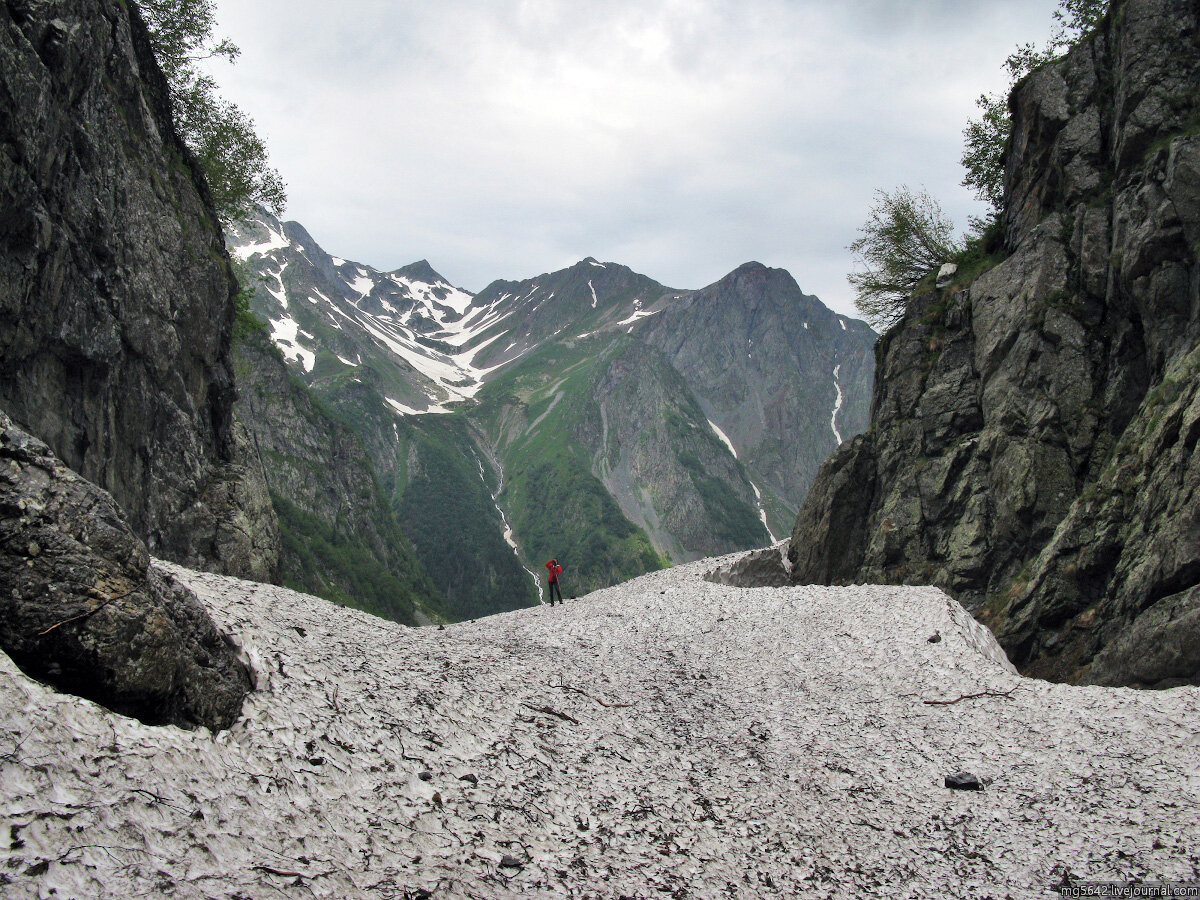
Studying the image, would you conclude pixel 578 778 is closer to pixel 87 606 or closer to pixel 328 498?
pixel 87 606

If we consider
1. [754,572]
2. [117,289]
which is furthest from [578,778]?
[754,572]

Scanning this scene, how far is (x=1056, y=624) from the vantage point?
70.7ft

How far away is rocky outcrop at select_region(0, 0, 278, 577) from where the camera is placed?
1891cm

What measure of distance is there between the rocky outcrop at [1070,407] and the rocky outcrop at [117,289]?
32.9 meters

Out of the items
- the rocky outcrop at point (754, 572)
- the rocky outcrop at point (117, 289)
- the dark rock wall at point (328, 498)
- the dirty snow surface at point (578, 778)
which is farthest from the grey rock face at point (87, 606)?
the dark rock wall at point (328, 498)

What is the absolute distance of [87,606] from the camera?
8211 millimetres

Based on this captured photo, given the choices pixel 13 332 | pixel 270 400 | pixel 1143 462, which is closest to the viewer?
pixel 13 332

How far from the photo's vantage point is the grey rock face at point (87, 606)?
7848mm

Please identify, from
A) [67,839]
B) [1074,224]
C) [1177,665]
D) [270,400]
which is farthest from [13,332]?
[270,400]

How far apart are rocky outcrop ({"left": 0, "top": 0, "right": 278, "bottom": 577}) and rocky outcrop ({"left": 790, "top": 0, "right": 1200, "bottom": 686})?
1295 inches

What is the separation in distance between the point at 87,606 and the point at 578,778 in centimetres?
810

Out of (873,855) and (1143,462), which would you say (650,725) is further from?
(1143,462)

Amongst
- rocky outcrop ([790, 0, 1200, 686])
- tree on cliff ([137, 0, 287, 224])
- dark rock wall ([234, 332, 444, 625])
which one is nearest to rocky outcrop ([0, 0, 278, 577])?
tree on cliff ([137, 0, 287, 224])

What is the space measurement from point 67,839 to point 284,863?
2.28 meters
